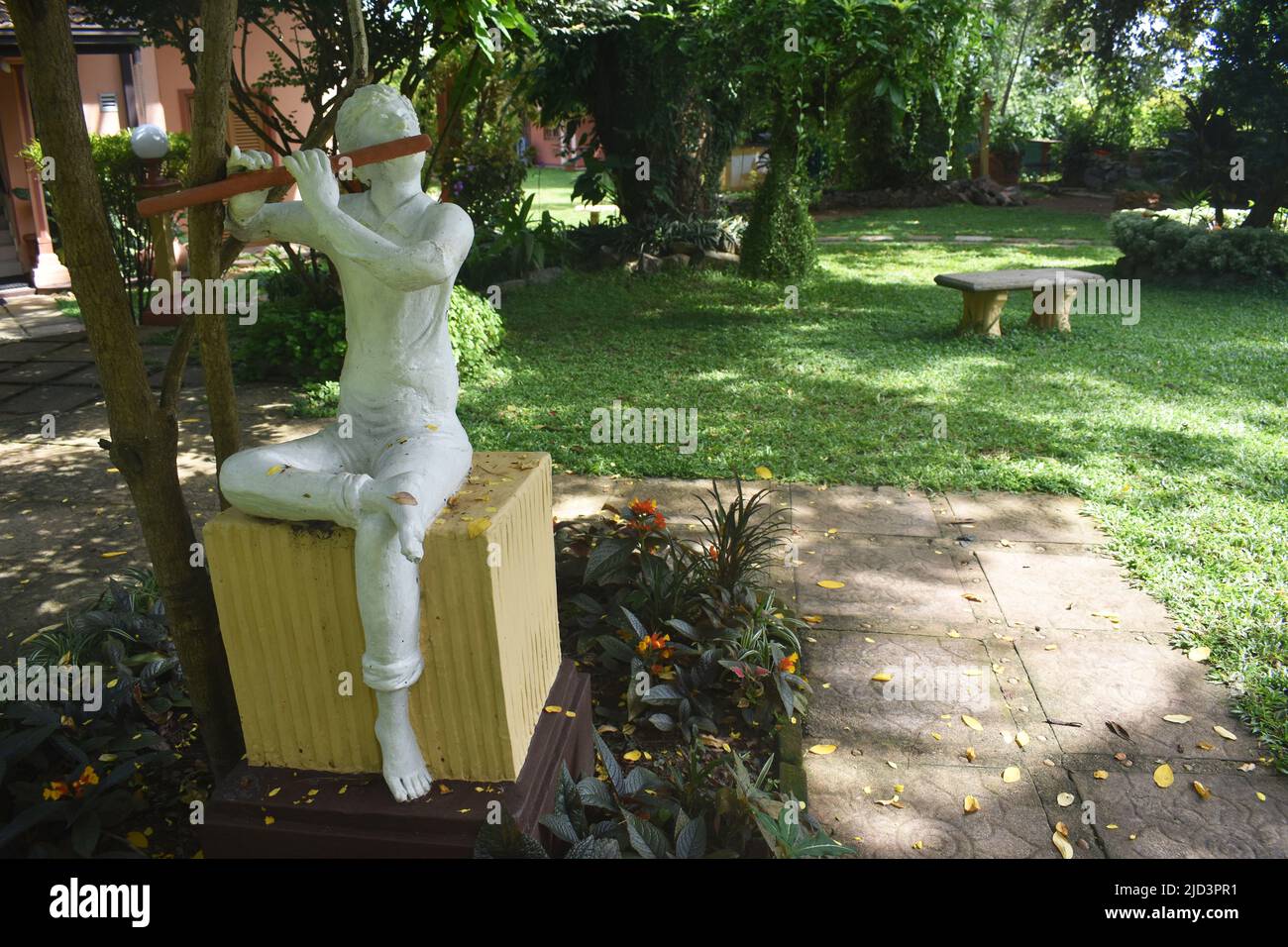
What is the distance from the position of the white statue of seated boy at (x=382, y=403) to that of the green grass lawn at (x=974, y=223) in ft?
45.0

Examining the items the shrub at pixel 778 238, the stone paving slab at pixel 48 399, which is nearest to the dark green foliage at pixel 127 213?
the stone paving slab at pixel 48 399

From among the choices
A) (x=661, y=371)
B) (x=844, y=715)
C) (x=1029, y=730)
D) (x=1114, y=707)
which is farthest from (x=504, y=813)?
(x=661, y=371)

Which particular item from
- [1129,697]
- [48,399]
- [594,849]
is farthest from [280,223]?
[48,399]

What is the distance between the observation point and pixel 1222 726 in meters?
3.30

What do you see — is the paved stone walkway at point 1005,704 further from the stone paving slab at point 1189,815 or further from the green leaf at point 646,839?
the green leaf at point 646,839

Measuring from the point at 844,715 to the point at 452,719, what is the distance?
1.52 meters

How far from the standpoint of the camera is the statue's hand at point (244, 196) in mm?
2434

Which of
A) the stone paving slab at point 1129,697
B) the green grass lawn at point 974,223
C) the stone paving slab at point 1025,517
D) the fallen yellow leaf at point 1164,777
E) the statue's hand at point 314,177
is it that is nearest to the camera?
the statue's hand at point 314,177

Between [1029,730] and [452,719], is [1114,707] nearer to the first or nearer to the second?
[1029,730]

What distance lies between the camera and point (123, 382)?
8.36 feet

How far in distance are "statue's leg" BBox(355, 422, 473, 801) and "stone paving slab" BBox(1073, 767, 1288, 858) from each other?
1977 millimetres

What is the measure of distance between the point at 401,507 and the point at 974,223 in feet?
51.8

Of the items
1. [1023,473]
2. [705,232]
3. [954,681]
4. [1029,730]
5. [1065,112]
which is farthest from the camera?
[1065,112]

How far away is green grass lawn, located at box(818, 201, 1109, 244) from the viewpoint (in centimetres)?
1505
